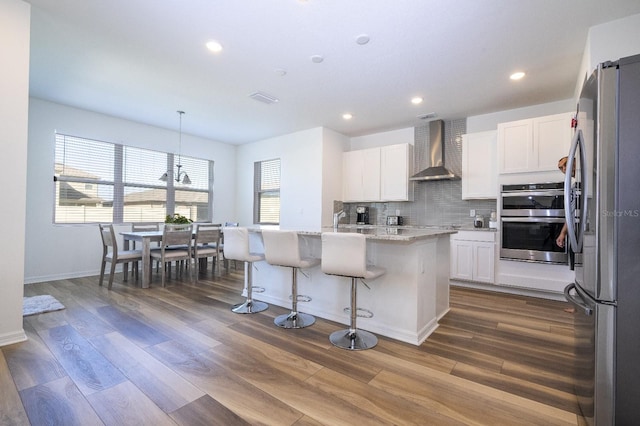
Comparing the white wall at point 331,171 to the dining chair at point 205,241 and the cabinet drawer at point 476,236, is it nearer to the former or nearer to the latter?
the dining chair at point 205,241

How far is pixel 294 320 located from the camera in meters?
2.90

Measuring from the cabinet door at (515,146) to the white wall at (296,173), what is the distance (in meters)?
2.92

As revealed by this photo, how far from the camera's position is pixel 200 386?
1.84 metres

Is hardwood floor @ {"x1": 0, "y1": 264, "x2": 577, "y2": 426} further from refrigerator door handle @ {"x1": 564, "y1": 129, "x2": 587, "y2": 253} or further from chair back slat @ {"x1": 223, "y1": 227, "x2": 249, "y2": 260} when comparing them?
refrigerator door handle @ {"x1": 564, "y1": 129, "x2": 587, "y2": 253}

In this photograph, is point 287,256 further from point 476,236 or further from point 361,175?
point 361,175

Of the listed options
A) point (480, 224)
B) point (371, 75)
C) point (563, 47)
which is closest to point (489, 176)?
point (480, 224)

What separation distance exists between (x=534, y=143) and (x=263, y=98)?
3711 mm

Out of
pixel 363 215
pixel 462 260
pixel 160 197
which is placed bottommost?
pixel 462 260

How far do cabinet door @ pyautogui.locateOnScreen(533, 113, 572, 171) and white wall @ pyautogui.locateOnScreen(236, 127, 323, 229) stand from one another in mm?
3319

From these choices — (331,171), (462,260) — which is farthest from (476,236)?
(331,171)

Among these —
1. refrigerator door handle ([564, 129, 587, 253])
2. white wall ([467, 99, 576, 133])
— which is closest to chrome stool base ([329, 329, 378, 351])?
refrigerator door handle ([564, 129, 587, 253])

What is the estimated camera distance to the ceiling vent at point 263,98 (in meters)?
→ 4.02

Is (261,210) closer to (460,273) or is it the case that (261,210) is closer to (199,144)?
(199,144)

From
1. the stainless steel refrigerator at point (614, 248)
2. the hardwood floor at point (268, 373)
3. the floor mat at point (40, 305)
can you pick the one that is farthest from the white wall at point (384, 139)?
the floor mat at point (40, 305)
